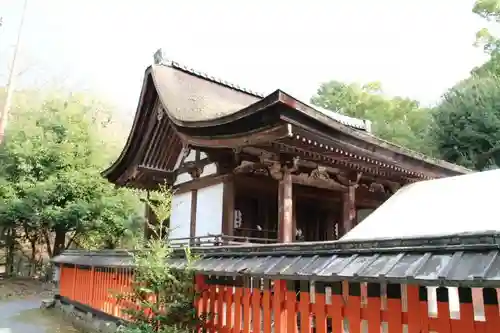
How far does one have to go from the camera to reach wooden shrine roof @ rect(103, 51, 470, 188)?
21.7 ft

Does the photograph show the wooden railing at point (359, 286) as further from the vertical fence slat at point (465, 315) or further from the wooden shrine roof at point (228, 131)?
the wooden shrine roof at point (228, 131)

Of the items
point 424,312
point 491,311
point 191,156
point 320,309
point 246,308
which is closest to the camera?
point 491,311

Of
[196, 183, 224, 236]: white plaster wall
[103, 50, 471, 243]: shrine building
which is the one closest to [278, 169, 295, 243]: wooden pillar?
[103, 50, 471, 243]: shrine building

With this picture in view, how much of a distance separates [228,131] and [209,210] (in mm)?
2850

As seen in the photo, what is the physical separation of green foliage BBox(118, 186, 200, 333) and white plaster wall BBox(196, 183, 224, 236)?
3.48 m

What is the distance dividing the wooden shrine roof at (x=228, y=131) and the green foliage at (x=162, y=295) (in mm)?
2092

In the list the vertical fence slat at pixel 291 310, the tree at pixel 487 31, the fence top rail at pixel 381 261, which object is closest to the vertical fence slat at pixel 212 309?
the fence top rail at pixel 381 261

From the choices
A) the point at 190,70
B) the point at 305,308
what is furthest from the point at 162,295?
the point at 190,70

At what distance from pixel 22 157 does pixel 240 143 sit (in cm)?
1540

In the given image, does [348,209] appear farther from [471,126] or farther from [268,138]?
[471,126]

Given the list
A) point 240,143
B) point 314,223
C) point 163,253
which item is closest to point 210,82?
point 314,223

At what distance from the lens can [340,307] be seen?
3.68 meters

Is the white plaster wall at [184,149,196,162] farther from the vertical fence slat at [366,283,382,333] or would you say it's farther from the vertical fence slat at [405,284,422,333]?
the vertical fence slat at [405,284,422,333]

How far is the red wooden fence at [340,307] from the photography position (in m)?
2.91
